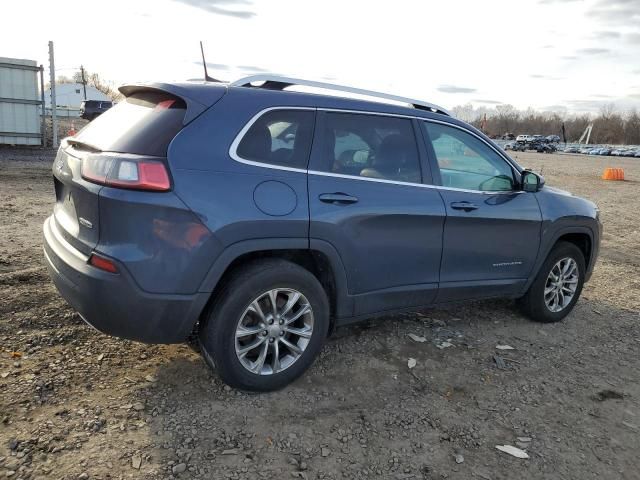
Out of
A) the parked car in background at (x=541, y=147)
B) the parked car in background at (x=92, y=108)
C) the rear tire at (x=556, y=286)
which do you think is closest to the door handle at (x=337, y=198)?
the rear tire at (x=556, y=286)

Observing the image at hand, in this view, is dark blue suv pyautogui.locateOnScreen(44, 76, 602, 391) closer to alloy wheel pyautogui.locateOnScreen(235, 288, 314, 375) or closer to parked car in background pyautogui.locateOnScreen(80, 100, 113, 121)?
alloy wheel pyautogui.locateOnScreen(235, 288, 314, 375)

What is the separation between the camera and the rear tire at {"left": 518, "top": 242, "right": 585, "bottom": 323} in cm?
492

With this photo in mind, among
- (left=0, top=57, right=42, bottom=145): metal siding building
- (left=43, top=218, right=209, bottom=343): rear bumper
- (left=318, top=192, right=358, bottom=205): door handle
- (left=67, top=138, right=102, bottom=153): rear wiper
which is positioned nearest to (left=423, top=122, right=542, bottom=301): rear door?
(left=318, top=192, right=358, bottom=205): door handle

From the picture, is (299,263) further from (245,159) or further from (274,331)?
(245,159)

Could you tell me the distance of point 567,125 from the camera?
127m

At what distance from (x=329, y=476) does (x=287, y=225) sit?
4.56 ft

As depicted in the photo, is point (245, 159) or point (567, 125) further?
point (567, 125)

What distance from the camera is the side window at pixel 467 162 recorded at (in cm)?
412

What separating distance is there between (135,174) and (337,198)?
4.05 feet

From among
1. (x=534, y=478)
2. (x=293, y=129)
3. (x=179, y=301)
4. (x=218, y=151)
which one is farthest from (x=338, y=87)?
(x=534, y=478)

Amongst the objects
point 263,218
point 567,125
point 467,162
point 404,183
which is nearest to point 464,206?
point 467,162

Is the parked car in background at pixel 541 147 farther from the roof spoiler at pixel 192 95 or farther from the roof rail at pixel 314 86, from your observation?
the roof spoiler at pixel 192 95

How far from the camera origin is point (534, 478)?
9.40 ft

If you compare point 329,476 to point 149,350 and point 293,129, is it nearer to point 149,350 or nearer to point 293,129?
point 149,350
